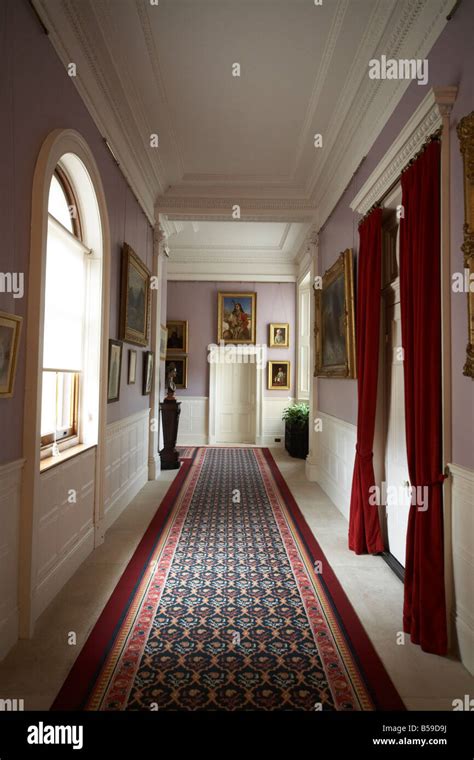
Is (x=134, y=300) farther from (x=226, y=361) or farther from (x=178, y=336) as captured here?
(x=226, y=361)

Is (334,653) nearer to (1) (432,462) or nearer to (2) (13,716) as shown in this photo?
(1) (432,462)

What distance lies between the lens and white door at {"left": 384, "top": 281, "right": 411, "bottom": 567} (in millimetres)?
3787

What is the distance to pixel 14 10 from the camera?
8.23 feet

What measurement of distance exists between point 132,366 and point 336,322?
2.94m

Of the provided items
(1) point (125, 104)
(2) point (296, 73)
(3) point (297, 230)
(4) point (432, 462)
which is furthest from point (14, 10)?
(3) point (297, 230)

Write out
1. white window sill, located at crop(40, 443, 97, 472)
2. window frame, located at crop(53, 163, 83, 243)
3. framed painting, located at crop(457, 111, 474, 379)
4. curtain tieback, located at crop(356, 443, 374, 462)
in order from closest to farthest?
framed painting, located at crop(457, 111, 474, 379) < white window sill, located at crop(40, 443, 97, 472) < window frame, located at crop(53, 163, 83, 243) < curtain tieback, located at crop(356, 443, 374, 462)

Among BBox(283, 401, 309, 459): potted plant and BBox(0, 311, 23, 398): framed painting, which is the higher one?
BBox(0, 311, 23, 398): framed painting

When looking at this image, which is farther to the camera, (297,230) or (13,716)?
(297,230)

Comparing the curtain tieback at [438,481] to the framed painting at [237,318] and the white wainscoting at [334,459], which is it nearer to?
A: the white wainscoting at [334,459]

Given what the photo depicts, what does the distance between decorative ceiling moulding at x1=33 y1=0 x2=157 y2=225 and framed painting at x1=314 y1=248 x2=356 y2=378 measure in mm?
2978

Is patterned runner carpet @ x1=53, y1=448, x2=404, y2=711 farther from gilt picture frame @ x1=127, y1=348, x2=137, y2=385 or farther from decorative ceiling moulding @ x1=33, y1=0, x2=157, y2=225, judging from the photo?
decorative ceiling moulding @ x1=33, y1=0, x2=157, y2=225

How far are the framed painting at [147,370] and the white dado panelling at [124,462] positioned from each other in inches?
15.0

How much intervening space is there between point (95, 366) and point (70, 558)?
1832 millimetres

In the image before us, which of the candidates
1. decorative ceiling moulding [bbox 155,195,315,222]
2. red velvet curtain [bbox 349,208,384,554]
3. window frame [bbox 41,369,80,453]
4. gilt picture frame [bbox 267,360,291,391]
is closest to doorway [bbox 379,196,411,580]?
red velvet curtain [bbox 349,208,384,554]
